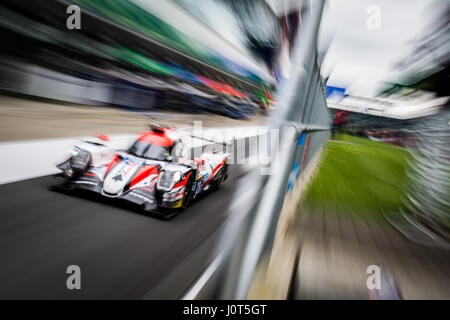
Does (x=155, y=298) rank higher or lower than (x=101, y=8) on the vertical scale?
lower

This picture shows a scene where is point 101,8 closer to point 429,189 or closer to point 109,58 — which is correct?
point 109,58

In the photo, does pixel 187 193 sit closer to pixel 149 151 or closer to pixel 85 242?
pixel 149 151

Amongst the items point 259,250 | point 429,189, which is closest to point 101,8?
point 259,250

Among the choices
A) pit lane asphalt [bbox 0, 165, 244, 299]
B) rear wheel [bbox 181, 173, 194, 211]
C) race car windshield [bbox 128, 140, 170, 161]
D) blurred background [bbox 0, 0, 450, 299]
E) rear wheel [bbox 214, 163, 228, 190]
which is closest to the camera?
blurred background [bbox 0, 0, 450, 299]

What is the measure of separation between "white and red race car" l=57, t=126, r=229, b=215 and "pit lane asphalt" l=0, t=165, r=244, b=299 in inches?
6.2

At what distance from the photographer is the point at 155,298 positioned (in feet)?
6.77

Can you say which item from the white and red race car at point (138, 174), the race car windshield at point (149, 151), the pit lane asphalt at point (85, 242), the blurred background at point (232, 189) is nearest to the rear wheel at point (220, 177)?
the blurred background at point (232, 189)

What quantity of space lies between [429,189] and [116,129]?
267 inches

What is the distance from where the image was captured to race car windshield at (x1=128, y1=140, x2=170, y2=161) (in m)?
3.89

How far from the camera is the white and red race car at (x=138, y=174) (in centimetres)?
337

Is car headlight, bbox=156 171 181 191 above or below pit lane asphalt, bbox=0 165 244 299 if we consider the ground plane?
above

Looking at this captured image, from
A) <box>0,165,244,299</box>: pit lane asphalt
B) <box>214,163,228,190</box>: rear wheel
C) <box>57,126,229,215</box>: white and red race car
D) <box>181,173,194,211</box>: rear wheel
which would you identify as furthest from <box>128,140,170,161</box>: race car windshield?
<box>214,163,228,190</box>: rear wheel

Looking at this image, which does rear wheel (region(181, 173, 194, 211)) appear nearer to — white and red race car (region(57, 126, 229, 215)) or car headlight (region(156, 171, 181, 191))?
white and red race car (region(57, 126, 229, 215))
